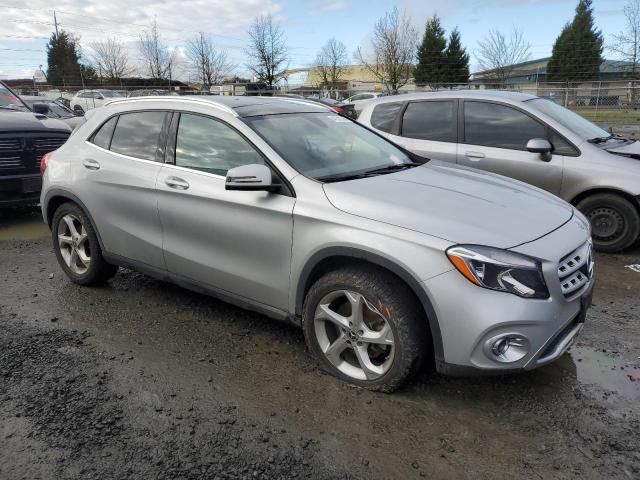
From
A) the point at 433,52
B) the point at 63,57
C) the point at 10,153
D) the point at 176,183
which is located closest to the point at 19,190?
the point at 10,153

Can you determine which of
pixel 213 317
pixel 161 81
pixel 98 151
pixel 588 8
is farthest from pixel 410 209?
pixel 588 8

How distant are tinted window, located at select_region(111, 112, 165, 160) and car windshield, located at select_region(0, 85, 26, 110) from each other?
15.5 ft

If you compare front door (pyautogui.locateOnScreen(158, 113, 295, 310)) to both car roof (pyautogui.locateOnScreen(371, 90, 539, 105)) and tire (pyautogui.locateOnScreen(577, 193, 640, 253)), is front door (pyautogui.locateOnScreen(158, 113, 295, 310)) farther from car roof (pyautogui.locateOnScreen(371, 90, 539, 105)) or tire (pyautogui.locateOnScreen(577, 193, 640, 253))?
tire (pyautogui.locateOnScreen(577, 193, 640, 253))

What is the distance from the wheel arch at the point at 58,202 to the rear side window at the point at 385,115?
12.6 ft

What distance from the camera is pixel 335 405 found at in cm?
295

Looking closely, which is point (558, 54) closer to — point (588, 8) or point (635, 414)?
point (588, 8)

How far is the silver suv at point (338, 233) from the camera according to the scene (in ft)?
8.61

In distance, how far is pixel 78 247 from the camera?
4691mm

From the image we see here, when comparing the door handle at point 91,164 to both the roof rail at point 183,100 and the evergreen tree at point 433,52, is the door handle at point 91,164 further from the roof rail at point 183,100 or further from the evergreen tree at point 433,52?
the evergreen tree at point 433,52

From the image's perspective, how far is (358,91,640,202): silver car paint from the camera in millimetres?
5434

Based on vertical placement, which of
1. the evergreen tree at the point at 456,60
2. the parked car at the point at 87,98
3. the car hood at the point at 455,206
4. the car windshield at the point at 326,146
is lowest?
the car hood at the point at 455,206

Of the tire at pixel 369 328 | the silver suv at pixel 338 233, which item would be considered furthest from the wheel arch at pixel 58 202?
the tire at pixel 369 328

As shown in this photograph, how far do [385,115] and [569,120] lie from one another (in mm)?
2203

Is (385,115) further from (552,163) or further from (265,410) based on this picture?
(265,410)
